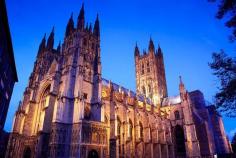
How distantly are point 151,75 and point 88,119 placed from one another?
44.7m

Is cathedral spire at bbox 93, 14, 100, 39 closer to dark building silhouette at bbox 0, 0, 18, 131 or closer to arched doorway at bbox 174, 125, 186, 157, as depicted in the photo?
dark building silhouette at bbox 0, 0, 18, 131

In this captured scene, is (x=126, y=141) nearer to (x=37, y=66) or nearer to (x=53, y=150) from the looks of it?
(x=53, y=150)

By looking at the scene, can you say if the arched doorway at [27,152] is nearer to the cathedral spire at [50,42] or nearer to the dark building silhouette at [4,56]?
the dark building silhouette at [4,56]

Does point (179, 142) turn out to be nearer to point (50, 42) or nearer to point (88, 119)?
point (88, 119)

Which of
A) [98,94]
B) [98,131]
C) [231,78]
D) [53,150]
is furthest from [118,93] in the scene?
[231,78]

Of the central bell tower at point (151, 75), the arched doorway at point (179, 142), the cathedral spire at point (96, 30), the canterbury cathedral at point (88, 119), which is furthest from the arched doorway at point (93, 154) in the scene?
the central bell tower at point (151, 75)

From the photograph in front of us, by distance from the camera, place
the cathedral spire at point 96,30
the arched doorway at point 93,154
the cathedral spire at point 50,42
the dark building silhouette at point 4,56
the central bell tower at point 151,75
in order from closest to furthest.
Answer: the dark building silhouette at point 4,56, the arched doorway at point 93,154, the cathedral spire at point 96,30, the cathedral spire at point 50,42, the central bell tower at point 151,75

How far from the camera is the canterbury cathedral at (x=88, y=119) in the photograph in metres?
28.0

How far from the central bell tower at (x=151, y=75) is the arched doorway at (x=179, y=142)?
13.1 m

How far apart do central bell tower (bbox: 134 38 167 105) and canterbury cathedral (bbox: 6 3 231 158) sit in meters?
10.4

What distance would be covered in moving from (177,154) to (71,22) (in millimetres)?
43697

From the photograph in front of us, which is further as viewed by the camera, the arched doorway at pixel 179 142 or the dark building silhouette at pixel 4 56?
the arched doorway at pixel 179 142

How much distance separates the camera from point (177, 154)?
5041 centimetres

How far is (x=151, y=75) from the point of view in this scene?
234ft
